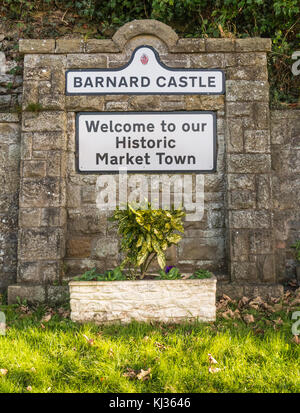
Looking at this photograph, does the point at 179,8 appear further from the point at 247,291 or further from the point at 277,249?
the point at 247,291

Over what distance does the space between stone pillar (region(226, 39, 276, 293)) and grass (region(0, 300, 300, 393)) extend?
0.88 meters

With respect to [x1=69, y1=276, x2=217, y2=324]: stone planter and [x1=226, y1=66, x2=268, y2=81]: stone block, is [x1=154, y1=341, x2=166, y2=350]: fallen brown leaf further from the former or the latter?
[x1=226, y1=66, x2=268, y2=81]: stone block

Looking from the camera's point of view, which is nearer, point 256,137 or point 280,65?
point 256,137

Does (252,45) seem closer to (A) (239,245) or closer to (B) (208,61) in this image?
(B) (208,61)

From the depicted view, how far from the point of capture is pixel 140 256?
3.30m

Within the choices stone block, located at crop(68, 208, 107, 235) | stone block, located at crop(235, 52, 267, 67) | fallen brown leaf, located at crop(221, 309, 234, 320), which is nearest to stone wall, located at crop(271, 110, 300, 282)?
stone block, located at crop(235, 52, 267, 67)

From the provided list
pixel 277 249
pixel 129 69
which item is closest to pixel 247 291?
pixel 277 249

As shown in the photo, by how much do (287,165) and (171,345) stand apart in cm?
272

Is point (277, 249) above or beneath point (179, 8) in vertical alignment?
beneath

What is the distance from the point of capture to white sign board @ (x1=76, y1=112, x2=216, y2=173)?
433 centimetres

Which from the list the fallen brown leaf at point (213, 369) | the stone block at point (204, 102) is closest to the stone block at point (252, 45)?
the stone block at point (204, 102)

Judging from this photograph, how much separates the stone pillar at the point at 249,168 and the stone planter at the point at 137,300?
3.11 feet

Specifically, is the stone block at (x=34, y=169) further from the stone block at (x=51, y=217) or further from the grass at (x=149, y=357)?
the grass at (x=149, y=357)

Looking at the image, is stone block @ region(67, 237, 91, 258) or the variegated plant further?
stone block @ region(67, 237, 91, 258)
